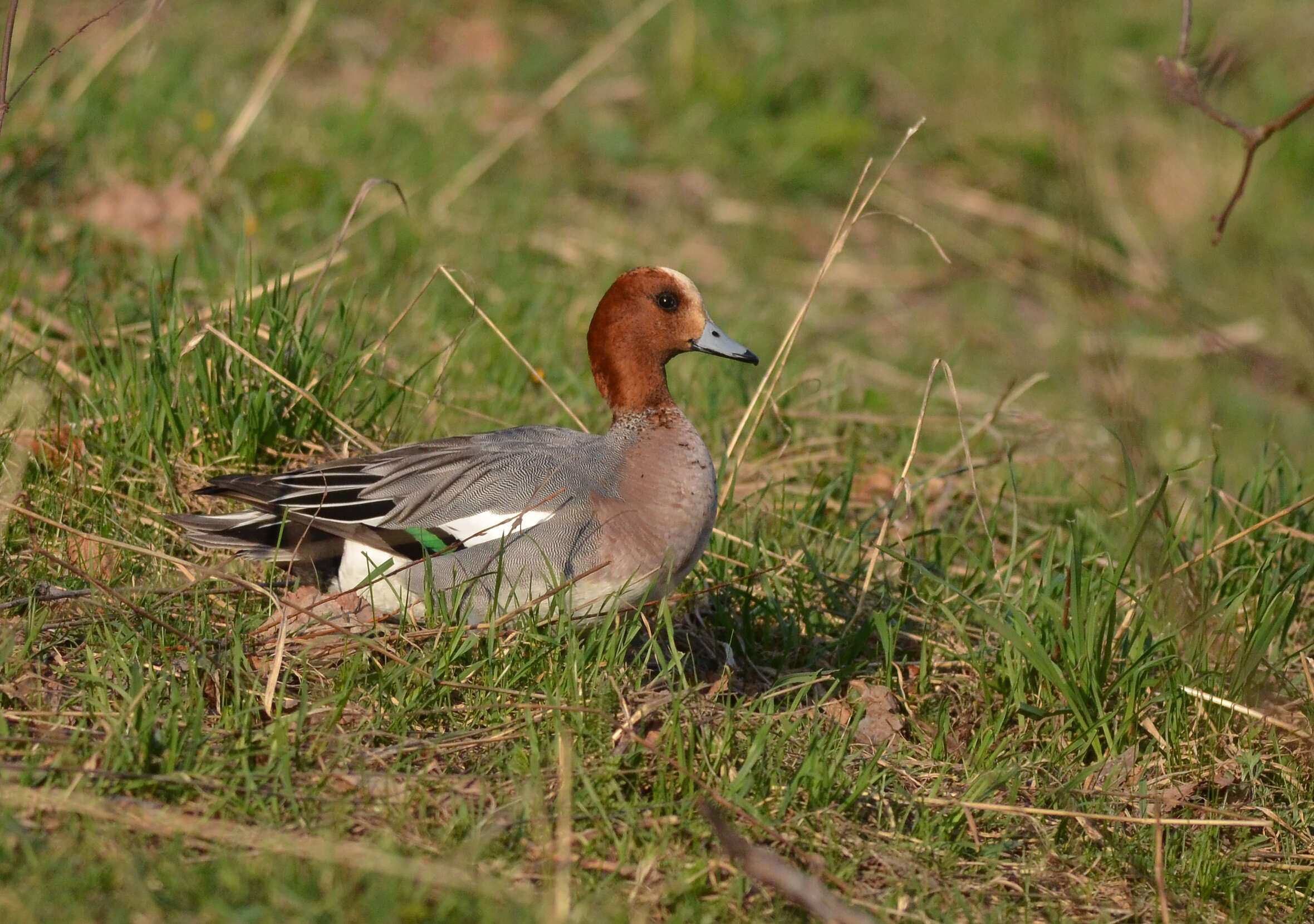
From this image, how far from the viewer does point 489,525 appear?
3.10m

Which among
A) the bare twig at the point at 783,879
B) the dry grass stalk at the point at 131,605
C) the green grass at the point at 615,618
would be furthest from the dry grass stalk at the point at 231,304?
the bare twig at the point at 783,879

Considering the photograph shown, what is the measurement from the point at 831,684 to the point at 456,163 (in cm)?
359

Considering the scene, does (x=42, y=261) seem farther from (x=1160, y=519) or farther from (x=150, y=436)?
(x=1160, y=519)

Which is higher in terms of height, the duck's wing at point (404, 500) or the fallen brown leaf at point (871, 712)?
the duck's wing at point (404, 500)

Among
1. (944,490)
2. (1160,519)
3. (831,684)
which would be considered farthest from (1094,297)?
(944,490)

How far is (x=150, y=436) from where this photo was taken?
11.5 ft

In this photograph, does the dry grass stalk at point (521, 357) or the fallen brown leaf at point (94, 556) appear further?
the dry grass stalk at point (521, 357)

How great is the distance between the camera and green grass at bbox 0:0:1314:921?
7.76ft

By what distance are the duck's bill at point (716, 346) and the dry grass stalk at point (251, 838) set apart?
1608mm

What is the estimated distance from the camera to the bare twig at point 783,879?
2.10 m

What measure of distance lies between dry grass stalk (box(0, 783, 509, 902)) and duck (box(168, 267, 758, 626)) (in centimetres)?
77

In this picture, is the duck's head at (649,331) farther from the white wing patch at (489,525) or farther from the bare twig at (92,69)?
the bare twig at (92,69)

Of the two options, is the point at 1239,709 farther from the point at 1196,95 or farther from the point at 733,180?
the point at 733,180

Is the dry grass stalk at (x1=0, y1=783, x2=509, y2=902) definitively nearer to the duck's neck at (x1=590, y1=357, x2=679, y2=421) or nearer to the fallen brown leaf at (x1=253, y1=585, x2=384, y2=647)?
the fallen brown leaf at (x1=253, y1=585, x2=384, y2=647)
